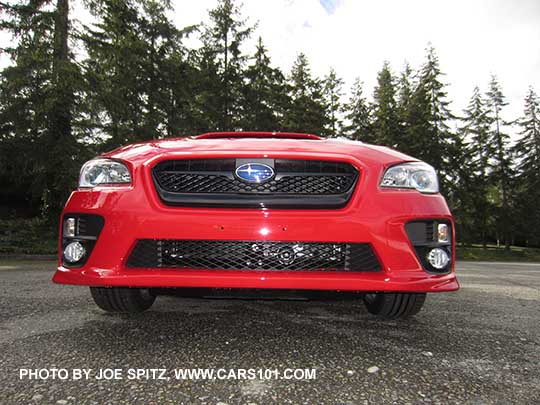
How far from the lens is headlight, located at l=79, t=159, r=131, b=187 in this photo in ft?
6.89

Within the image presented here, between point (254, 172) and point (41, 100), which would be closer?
point (254, 172)

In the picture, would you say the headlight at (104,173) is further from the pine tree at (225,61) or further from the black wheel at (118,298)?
the pine tree at (225,61)

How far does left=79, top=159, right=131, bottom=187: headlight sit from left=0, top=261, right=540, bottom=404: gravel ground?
0.85m

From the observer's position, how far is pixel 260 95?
63.2ft

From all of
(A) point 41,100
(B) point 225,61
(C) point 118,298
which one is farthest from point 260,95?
(C) point 118,298

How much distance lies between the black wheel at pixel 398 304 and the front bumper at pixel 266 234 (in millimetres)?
465

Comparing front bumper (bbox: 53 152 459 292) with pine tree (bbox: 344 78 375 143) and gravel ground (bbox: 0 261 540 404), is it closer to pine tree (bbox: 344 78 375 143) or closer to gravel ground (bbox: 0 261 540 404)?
gravel ground (bbox: 0 261 540 404)

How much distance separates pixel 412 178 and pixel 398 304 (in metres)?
0.85

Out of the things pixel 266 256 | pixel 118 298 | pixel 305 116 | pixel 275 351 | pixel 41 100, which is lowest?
pixel 275 351

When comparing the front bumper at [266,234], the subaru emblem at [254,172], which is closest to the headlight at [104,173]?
the front bumper at [266,234]

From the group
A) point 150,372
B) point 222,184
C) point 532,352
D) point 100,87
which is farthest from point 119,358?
point 100,87

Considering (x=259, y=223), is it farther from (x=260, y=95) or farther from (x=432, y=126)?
(x=432, y=126)

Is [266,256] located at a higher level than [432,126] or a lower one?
lower

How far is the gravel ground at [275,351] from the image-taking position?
1.46 m
